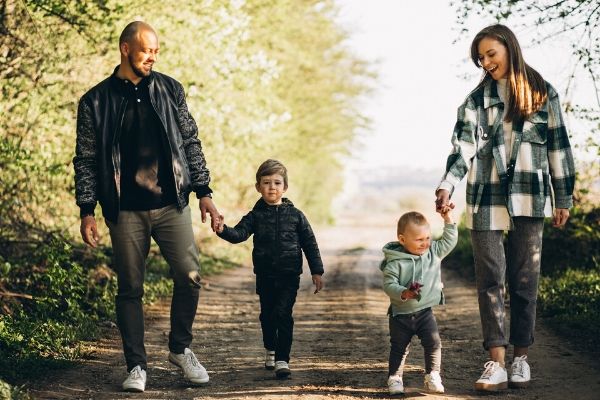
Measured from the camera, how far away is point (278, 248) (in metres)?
6.01

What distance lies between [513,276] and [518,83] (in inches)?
51.5

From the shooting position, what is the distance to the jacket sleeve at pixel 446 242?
211 inches

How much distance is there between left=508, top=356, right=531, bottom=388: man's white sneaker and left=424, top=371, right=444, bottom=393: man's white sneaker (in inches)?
22.8

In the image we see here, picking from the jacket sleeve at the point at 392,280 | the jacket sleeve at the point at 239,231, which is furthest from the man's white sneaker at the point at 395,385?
the jacket sleeve at the point at 239,231

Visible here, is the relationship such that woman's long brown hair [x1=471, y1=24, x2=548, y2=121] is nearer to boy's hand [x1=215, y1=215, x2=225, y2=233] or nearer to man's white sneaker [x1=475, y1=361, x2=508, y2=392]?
man's white sneaker [x1=475, y1=361, x2=508, y2=392]

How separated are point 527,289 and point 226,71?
8123mm

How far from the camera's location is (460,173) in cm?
558

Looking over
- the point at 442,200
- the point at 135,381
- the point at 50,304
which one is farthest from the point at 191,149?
the point at 50,304

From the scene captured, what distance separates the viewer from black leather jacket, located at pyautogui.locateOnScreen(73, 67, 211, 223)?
5.51 metres

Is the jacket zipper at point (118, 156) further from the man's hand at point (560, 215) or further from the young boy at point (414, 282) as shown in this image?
the man's hand at point (560, 215)

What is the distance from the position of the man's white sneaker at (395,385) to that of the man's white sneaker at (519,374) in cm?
84

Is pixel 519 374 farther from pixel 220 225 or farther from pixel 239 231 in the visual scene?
pixel 220 225

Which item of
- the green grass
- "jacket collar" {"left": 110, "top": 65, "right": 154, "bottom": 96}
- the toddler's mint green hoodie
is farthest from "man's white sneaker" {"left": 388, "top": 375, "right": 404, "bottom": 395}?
"jacket collar" {"left": 110, "top": 65, "right": 154, "bottom": 96}

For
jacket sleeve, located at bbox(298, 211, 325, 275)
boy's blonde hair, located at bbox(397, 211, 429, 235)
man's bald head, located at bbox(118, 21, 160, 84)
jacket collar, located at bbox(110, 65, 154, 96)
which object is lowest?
jacket sleeve, located at bbox(298, 211, 325, 275)
